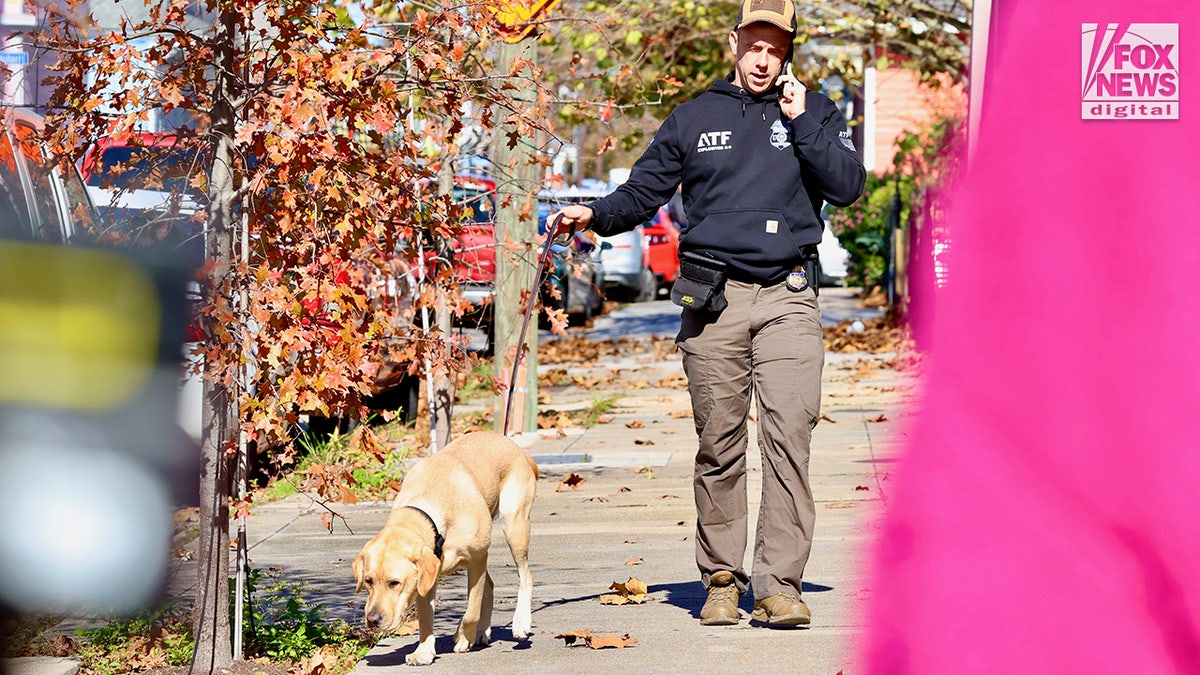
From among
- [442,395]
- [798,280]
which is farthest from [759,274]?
[442,395]

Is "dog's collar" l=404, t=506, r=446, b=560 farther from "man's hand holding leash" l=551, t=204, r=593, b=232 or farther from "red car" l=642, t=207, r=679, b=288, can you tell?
"red car" l=642, t=207, r=679, b=288

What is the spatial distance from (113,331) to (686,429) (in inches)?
238

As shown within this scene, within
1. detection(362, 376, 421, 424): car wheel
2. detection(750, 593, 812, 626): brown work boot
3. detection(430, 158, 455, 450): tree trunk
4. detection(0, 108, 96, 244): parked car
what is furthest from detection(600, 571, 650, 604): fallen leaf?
detection(362, 376, 421, 424): car wheel

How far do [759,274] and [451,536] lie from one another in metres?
1.34

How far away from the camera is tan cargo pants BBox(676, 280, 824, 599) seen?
213 inches

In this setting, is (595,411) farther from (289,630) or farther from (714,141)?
(714,141)

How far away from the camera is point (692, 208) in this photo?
5.57 m

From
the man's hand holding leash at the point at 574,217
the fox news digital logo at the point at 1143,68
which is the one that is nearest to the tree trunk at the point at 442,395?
the man's hand holding leash at the point at 574,217

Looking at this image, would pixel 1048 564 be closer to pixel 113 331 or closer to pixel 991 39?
pixel 991 39

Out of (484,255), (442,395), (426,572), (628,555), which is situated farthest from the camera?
(484,255)

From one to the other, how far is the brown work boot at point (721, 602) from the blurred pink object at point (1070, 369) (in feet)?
14.0

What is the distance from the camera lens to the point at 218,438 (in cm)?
504

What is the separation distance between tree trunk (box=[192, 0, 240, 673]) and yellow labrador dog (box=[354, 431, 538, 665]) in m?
0.45

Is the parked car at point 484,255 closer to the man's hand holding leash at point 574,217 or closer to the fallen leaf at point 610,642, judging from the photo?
the man's hand holding leash at point 574,217
